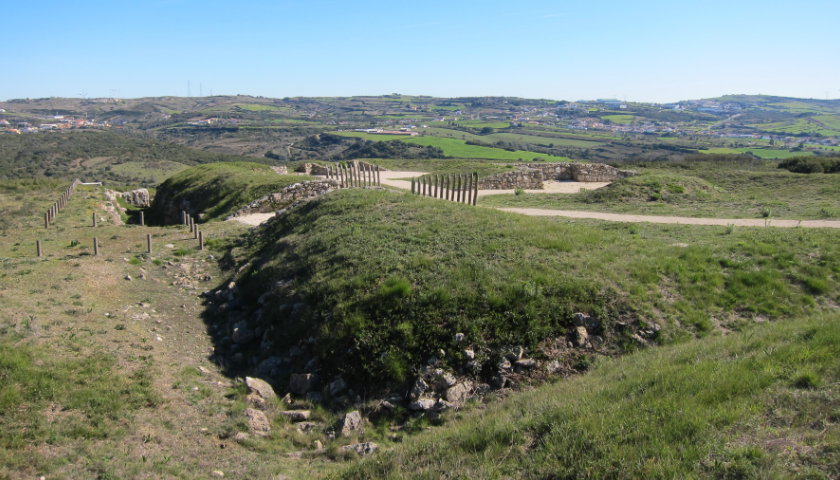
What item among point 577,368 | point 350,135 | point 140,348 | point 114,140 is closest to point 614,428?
point 577,368

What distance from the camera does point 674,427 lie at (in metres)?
5.50

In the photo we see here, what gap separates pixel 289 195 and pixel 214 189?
29.3ft

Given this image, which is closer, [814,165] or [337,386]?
[337,386]

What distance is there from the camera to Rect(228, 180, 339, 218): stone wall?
87.5 feet

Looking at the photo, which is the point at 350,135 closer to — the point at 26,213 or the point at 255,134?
the point at 255,134

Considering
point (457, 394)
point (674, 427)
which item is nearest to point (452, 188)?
point (457, 394)

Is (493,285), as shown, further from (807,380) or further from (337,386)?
(807,380)

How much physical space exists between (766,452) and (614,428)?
1.45 meters

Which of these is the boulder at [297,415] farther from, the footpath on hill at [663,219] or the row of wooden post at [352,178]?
the row of wooden post at [352,178]

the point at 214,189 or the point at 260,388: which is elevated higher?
the point at 214,189

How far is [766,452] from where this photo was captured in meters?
4.84

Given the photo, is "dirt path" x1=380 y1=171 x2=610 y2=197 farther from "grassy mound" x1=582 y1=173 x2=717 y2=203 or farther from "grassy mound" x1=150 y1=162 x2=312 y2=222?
"grassy mound" x1=150 y1=162 x2=312 y2=222

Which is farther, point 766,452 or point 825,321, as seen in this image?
point 825,321

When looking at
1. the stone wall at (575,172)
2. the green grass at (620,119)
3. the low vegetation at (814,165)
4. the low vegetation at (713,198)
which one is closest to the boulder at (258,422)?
the low vegetation at (713,198)
